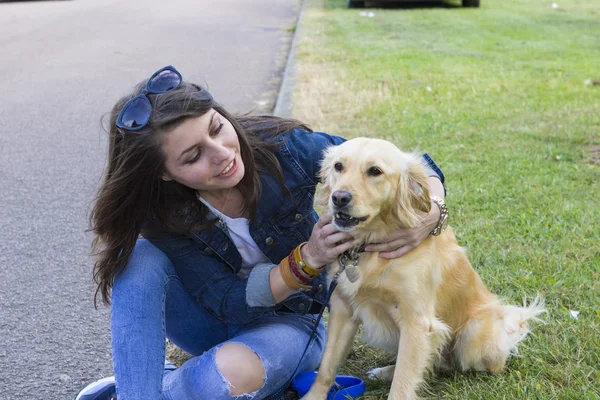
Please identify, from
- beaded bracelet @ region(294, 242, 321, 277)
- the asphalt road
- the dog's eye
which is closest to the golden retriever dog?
the dog's eye

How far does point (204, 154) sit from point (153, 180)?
0.84 ft

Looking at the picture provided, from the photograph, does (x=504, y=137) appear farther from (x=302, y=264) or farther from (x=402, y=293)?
(x=302, y=264)

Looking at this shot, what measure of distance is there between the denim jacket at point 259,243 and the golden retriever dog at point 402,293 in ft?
0.71

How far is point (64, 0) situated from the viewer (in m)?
18.5

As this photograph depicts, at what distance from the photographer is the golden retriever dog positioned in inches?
97.0

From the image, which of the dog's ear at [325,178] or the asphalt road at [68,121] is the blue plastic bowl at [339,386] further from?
the asphalt road at [68,121]

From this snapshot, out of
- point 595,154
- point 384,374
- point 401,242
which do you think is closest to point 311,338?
point 384,374

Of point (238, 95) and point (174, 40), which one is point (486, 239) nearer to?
point (238, 95)

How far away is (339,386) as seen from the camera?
9.29ft

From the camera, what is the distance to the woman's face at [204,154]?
8.24 feet

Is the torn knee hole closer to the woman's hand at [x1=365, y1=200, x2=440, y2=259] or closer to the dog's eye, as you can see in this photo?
the woman's hand at [x1=365, y1=200, x2=440, y2=259]

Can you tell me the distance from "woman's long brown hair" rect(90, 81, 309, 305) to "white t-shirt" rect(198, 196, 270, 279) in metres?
0.07

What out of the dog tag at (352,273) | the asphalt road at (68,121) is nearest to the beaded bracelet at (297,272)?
the dog tag at (352,273)

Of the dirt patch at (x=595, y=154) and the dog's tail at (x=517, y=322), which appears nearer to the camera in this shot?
the dog's tail at (x=517, y=322)
